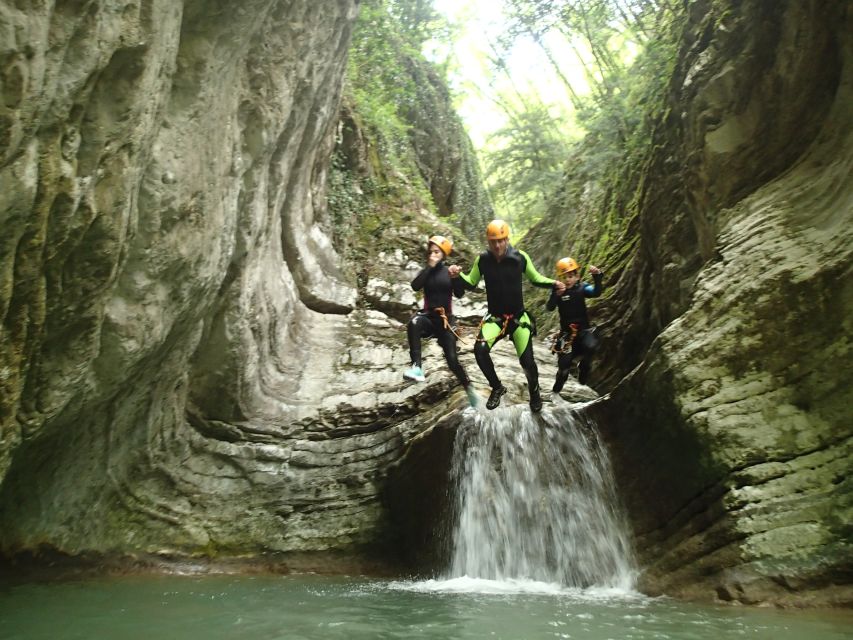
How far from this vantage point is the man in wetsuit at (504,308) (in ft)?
25.9

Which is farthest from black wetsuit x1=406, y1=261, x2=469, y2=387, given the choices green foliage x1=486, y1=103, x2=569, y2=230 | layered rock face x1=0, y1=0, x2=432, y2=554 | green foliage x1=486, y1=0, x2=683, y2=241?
green foliage x1=486, y1=103, x2=569, y2=230

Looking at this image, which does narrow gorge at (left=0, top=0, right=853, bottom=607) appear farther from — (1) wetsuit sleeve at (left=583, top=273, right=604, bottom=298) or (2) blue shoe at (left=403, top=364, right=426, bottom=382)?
(1) wetsuit sleeve at (left=583, top=273, right=604, bottom=298)

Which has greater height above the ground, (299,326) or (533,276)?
(299,326)

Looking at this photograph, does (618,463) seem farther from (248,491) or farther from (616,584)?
(248,491)

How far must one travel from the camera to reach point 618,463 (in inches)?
290

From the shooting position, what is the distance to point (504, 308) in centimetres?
802

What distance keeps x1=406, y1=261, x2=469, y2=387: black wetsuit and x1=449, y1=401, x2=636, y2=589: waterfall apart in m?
0.80

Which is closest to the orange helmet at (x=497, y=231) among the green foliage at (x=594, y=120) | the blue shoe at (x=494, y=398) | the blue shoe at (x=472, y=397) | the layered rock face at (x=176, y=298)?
the blue shoe at (x=494, y=398)

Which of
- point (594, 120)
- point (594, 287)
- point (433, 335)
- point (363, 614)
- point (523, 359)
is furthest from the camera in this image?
point (594, 120)

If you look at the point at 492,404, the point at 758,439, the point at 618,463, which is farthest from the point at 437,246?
the point at 758,439

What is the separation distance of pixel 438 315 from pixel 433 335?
0.28 meters

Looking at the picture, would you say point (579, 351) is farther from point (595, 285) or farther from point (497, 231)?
point (497, 231)

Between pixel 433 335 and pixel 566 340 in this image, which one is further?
pixel 566 340

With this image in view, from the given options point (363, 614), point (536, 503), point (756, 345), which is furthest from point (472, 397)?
point (363, 614)
